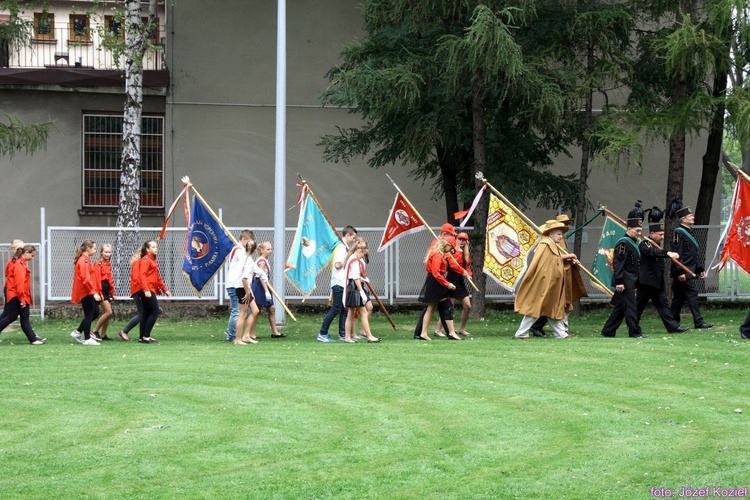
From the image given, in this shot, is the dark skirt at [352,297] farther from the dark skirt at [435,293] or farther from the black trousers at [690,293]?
the black trousers at [690,293]

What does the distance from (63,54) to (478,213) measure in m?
13.3

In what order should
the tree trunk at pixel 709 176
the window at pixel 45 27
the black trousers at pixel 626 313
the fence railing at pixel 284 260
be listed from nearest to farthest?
the black trousers at pixel 626 313 < the fence railing at pixel 284 260 < the tree trunk at pixel 709 176 < the window at pixel 45 27

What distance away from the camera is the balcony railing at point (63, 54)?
2841 centimetres

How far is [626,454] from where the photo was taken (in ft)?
28.9

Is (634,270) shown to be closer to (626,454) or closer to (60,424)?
(626,454)

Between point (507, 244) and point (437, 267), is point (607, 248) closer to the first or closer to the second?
point (507, 244)

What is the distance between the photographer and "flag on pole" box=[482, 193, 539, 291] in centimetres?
1834

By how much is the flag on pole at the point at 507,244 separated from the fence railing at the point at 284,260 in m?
5.07

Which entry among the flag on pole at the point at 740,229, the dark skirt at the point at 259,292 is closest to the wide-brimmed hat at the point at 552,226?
the flag on pole at the point at 740,229

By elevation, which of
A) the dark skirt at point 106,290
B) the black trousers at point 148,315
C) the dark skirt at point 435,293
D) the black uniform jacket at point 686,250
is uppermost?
the black uniform jacket at point 686,250

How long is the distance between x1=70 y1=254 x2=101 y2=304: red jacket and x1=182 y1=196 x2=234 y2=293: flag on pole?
1.90m

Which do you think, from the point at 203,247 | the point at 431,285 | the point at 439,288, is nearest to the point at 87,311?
the point at 203,247

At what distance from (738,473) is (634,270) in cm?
937

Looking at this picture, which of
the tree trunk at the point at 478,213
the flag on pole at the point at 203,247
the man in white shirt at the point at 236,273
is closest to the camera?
the man in white shirt at the point at 236,273
